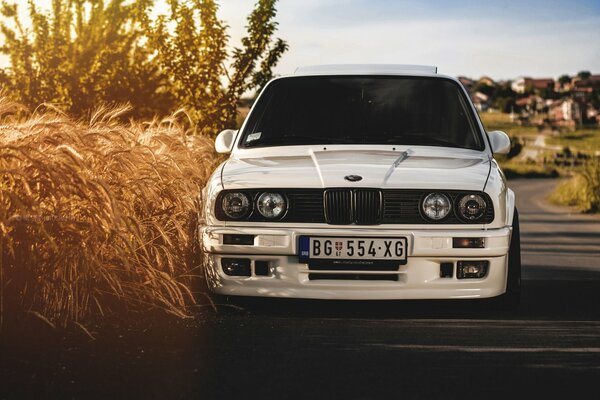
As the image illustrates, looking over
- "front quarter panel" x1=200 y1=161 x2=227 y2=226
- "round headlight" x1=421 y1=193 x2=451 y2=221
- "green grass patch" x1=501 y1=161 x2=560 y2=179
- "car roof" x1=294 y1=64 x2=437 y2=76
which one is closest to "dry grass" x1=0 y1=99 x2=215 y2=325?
"front quarter panel" x1=200 y1=161 x2=227 y2=226

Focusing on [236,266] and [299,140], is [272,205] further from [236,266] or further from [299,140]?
[299,140]

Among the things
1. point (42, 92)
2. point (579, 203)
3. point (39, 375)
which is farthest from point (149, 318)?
point (579, 203)

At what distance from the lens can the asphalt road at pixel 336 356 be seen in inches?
198

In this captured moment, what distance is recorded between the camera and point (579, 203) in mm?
29969

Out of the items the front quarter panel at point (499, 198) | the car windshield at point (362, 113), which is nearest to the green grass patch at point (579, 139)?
the car windshield at point (362, 113)

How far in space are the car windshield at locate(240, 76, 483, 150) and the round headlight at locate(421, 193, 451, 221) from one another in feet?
3.54

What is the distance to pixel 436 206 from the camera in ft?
22.7

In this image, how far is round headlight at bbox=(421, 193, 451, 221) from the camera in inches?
272

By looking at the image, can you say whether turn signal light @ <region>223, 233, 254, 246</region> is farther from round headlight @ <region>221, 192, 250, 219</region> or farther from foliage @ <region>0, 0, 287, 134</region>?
foliage @ <region>0, 0, 287, 134</region>

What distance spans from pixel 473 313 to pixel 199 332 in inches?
77.8

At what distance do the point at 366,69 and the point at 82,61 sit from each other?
12.2 m

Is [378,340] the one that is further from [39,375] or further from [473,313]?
[39,375]

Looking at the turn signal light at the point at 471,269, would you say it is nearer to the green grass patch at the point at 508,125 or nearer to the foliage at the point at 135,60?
the foliage at the point at 135,60

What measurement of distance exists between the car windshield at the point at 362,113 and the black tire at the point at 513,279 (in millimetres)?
1008
